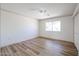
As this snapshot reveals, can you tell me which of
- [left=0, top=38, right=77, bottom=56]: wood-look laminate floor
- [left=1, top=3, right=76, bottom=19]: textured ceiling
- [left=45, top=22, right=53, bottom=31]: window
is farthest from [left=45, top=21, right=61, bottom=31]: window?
[left=0, top=38, right=77, bottom=56]: wood-look laminate floor

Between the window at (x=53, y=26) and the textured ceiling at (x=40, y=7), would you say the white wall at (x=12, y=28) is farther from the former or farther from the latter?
the window at (x=53, y=26)

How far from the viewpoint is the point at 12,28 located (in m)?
4.50

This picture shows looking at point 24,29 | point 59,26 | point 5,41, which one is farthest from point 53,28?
point 5,41

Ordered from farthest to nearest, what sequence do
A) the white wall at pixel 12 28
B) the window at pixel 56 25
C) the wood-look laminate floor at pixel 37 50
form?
1. the window at pixel 56 25
2. the white wall at pixel 12 28
3. the wood-look laminate floor at pixel 37 50

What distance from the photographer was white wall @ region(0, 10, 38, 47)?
3.94 m

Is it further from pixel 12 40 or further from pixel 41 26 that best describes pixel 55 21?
pixel 12 40

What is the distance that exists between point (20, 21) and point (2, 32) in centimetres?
169

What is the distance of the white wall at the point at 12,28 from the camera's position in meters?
3.94

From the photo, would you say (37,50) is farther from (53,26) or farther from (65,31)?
(53,26)

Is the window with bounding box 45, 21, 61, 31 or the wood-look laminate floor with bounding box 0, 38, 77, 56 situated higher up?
the window with bounding box 45, 21, 61, 31

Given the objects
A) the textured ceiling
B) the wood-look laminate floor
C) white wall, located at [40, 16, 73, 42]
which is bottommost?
the wood-look laminate floor

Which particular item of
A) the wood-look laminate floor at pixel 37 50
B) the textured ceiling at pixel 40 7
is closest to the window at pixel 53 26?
the textured ceiling at pixel 40 7

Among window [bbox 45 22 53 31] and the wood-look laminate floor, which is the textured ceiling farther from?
window [bbox 45 22 53 31]

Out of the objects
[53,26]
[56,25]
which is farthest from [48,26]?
[56,25]
